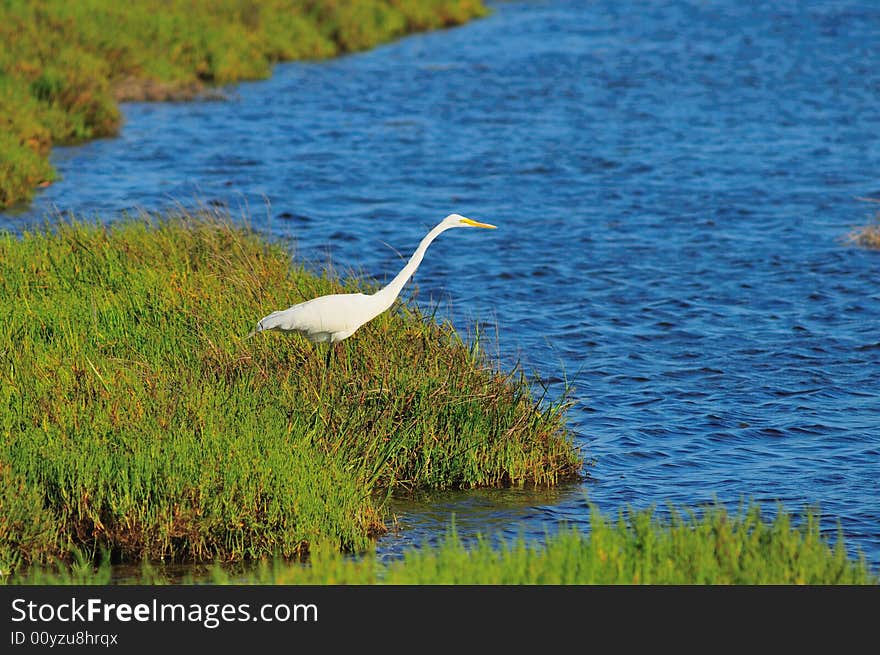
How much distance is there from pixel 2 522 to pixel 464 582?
9.68ft

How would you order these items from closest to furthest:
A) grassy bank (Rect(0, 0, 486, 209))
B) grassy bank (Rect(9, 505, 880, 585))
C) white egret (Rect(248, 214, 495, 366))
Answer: grassy bank (Rect(9, 505, 880, 585)) < white egret (Rect(248, 214, 495, 366)) < grassy bank (Rect(0, 0, 486, 209))

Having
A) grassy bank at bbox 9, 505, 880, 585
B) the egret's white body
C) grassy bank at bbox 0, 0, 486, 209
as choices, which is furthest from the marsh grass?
grassy bank at bbox 9, 505, 880, 585

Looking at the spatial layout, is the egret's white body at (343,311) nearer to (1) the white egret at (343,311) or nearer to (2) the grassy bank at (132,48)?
(1) the white egret at (343,311)

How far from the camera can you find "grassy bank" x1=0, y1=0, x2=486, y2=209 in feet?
77.8

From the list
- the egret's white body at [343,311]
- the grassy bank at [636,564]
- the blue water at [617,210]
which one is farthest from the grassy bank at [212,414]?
the grassy bank at [636,564]

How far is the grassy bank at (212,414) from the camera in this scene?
335 inches

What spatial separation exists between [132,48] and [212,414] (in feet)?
76.0

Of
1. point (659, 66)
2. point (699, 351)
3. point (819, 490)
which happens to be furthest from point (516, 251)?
point (659, 66)

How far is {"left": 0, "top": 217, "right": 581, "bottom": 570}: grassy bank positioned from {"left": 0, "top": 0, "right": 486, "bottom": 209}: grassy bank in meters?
8.84

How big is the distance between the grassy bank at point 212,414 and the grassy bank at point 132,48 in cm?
884

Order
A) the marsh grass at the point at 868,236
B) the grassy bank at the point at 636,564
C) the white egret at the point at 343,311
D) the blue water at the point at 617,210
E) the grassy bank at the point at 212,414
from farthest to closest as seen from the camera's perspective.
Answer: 1. the marsh grass at the point at 868,236
2. the blue water at the point at 617,210
3. the white egret at the point at 343,311
4. the grassy bank at the point at 212,414
5. the grassy bank at the point at 636,564

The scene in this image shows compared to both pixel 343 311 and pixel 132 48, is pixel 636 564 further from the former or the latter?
pixel 132 48

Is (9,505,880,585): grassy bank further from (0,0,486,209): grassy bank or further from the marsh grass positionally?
(0,0,486,209): grassy bank

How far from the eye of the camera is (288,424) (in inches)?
374
